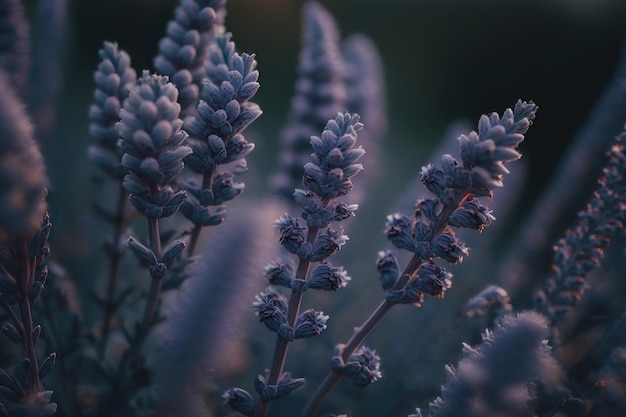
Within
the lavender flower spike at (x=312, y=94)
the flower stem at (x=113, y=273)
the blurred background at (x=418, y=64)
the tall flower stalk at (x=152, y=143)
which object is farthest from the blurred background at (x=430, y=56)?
the tall flower stalk at (x=152, y=143)

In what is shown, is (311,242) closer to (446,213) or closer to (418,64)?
(446,213)

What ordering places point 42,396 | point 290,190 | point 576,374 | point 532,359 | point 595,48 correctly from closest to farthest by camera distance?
point 532,359, point 42,396, point 576,374, point 290,190, point 595,48

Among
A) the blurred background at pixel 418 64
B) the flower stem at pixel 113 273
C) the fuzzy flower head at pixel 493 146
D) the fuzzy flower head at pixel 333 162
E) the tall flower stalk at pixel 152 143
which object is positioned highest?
the blurred background at pixel 418 64

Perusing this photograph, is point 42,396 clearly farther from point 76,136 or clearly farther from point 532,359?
point 76,136

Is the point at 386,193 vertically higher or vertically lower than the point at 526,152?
lower

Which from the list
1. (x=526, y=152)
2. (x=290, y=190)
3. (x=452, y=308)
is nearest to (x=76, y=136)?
(x=290, y=190)

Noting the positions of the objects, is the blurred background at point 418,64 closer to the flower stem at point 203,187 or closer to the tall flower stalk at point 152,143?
the flower stem at point 203,187

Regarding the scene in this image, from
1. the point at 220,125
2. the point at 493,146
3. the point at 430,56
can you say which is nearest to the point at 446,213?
the point at 493,146
